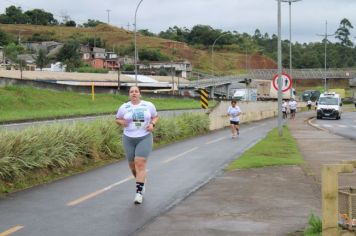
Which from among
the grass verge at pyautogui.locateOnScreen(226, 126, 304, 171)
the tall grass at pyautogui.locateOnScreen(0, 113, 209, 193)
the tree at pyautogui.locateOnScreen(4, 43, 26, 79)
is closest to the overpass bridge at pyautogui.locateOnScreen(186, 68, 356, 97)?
the tree at pyautogui.locateOnScreen(4, 43, 26, 79)

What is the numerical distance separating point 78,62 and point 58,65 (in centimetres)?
790

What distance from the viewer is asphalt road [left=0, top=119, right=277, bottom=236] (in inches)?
304

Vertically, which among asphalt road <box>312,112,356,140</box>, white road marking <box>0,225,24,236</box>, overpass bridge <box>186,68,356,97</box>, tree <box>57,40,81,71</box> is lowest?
asphalt road <box>312,112,356,140</box>

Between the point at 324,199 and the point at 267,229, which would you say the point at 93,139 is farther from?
the point at 324,199

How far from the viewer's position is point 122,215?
8492 millimetres

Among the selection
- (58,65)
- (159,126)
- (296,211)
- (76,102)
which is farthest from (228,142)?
(58,65)

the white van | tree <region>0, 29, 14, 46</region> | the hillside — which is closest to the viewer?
the white van

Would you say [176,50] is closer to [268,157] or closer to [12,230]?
[268,157]

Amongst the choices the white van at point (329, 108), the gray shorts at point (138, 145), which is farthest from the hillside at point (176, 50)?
the gray shorts at point (138, 145)

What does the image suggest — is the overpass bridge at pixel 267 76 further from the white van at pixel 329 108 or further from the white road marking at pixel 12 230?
the white road marking at pixel 12 230

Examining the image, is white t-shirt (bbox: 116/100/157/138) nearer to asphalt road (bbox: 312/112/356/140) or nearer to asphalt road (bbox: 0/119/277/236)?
asphalt road (bbox: 0/119/277/236)

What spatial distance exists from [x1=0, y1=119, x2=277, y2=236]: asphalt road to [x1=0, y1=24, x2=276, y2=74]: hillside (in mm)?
151400

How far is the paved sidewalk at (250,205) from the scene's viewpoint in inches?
299

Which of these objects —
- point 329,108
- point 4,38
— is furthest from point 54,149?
point 4,38
